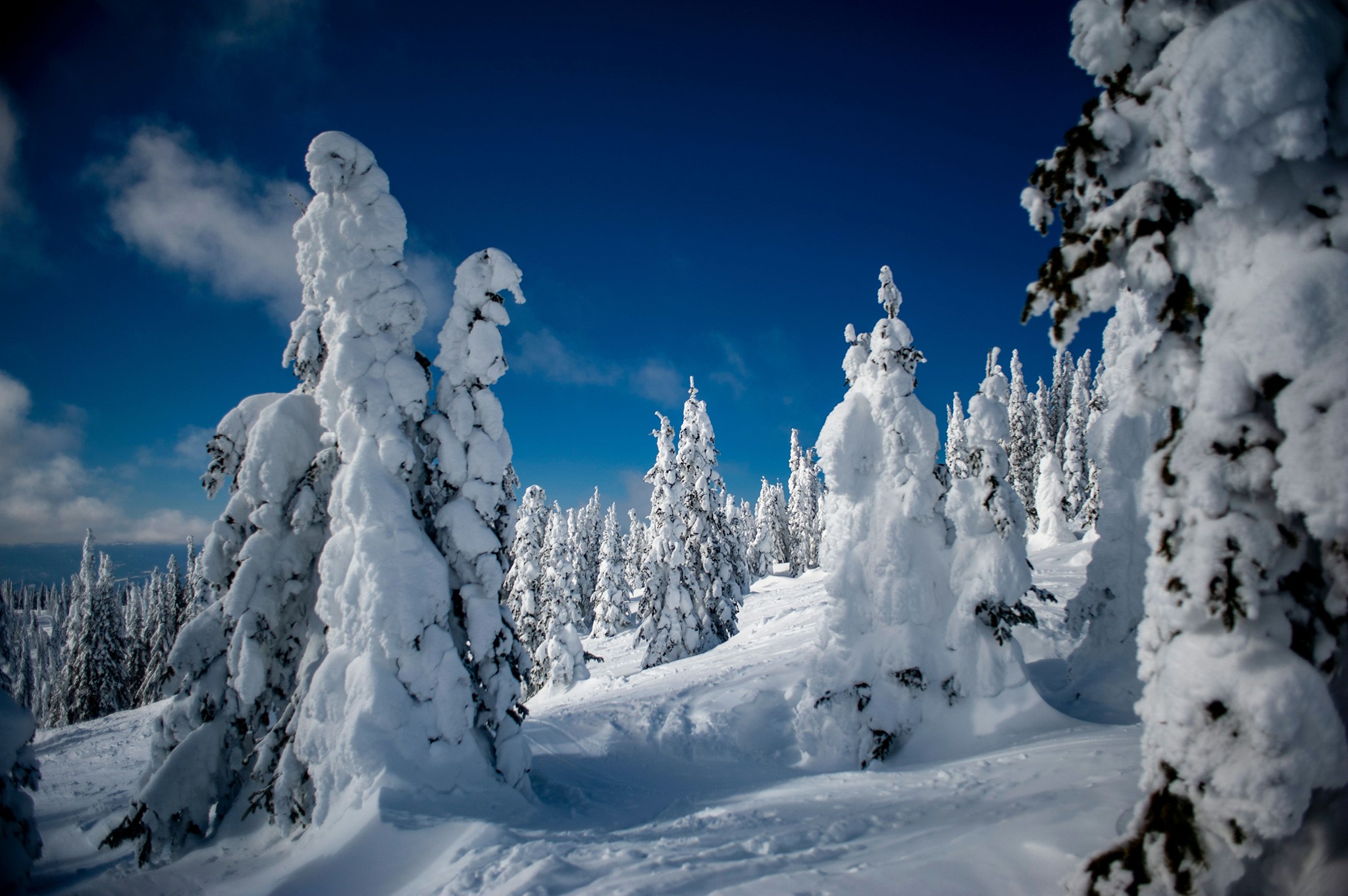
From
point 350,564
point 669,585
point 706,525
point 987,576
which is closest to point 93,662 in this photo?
point 669,585

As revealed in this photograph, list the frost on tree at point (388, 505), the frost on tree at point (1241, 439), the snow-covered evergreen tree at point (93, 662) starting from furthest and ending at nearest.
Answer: the snow-covered evergreen tree at point (93, 662) → the frost on tree at point (388, 505) → the frost on tree at point (1241, 439)

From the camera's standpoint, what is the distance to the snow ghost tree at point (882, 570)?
12492 millimetres

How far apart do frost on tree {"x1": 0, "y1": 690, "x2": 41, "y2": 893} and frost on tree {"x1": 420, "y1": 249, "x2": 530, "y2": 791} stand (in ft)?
17.8

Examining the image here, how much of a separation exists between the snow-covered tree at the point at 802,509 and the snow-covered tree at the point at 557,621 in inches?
1207

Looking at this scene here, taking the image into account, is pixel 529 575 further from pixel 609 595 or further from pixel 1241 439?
pixel 1241 439

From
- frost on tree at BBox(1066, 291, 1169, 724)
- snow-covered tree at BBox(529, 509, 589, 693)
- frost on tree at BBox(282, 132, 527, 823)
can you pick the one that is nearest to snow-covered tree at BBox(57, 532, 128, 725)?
snow-covered tree at BBox(529, 509, 589, 693)

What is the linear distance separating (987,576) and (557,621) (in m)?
25.8

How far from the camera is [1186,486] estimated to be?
13.1ft

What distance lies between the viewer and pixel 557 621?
32.9 meters

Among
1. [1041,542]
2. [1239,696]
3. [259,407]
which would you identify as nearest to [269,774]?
[259,407]

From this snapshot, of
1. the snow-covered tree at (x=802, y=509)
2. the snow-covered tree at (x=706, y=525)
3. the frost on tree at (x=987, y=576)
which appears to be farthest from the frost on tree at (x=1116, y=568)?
the snow-covered tree at (x=802, y=509)

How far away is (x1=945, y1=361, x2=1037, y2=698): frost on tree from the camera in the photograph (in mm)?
11961

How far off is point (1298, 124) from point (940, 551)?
35.3ft

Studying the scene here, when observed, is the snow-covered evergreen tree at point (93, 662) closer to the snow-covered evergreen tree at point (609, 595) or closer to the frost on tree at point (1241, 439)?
the snow-covered evergreen tree at point (609, 595)
